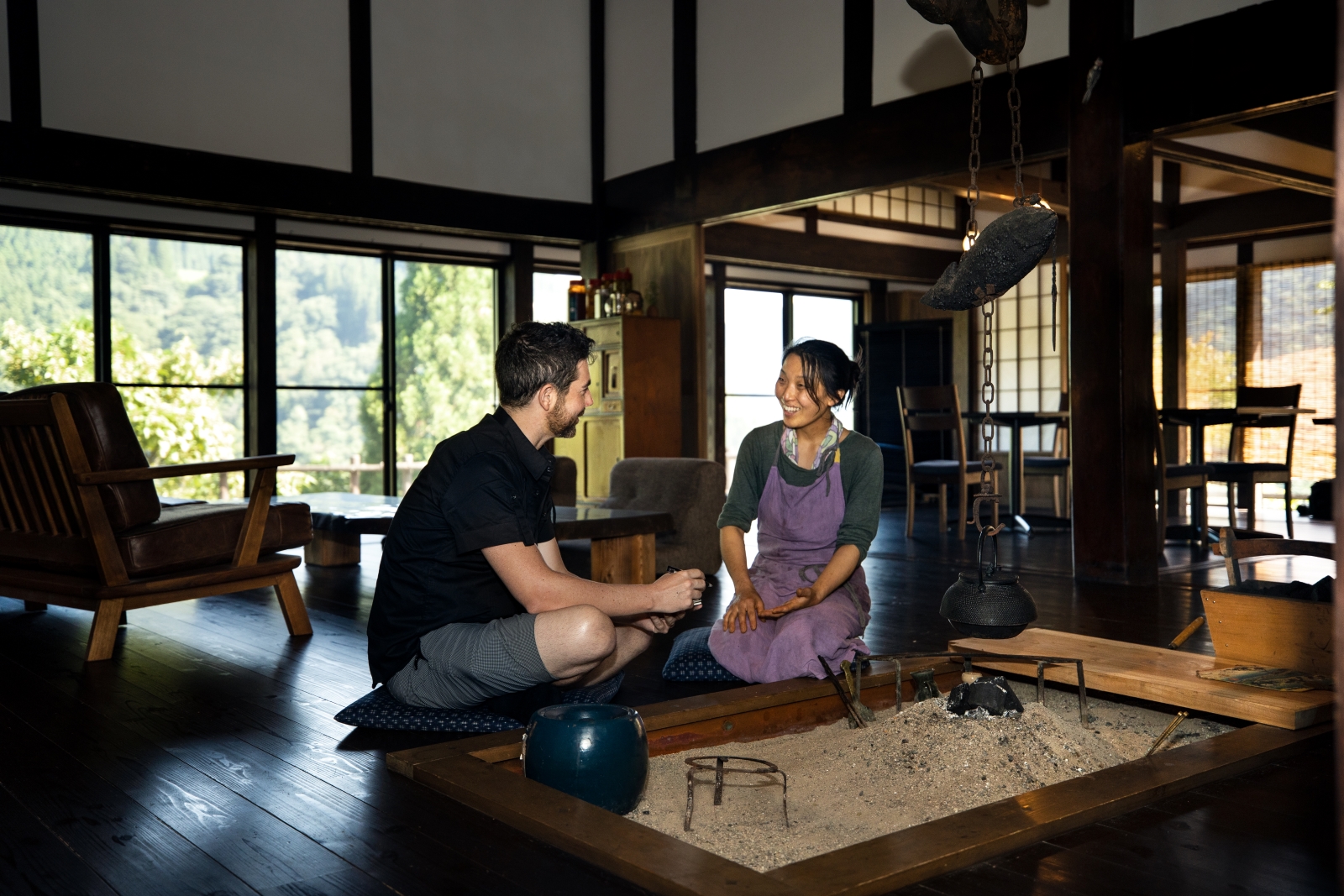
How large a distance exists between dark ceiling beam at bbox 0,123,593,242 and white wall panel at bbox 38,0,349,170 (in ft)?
0.24

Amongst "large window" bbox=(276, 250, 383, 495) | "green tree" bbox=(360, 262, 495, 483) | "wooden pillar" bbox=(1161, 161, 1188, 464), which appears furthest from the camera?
"wooden pillar" bbox=(1161, 161, 1188, 464)

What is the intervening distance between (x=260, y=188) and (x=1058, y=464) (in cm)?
514

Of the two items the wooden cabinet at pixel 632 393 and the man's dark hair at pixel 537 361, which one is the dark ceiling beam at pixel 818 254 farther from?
the man's dark hair at pixel 537 361

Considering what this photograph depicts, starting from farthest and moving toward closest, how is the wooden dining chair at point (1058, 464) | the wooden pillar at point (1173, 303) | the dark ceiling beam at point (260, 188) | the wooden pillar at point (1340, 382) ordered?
the wooden pillar at point (1173, 303)
the wooden dining chair at point (1058, 464)
the dark ceiling beam at point (260, 188)
the wooden pillar at point (1340, 382)

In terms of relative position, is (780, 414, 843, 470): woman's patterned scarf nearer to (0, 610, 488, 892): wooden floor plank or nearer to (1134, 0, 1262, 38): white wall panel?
(0, 610, 488, 892): wooden floor plank

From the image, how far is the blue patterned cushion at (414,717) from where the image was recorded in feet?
7.61

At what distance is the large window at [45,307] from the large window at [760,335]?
15.9 feet

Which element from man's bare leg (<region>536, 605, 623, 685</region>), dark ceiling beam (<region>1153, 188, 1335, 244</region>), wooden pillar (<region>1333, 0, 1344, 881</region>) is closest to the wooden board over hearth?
man's bare leg (<region>536, 605, 623, 685</region>)

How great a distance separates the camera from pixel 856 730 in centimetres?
238

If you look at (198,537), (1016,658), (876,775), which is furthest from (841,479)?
(198,537)

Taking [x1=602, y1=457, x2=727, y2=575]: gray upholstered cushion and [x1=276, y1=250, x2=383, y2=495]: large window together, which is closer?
[x1=602, y1=457, x2=727, y2=575]: gray upholstered cushion

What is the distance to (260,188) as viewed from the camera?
20.7ft

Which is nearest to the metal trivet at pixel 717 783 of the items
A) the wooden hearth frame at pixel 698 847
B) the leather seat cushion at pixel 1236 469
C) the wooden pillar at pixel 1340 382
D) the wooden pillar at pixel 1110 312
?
the wooden hearth frame at pixel 698 847

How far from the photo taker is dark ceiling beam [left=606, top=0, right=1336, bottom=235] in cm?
404
